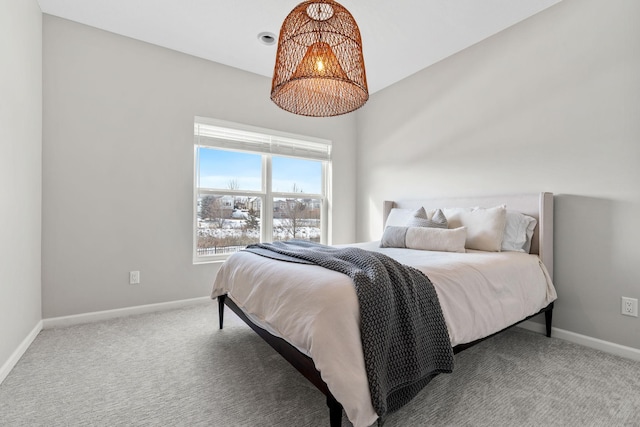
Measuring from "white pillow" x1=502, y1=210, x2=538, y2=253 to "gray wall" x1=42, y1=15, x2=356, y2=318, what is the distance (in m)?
2.84

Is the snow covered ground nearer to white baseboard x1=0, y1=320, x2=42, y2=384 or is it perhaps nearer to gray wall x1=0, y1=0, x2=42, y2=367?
→ gray wall x1=0, y1=0, x2=42, y2=367

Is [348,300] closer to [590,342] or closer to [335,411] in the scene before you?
[335,411]

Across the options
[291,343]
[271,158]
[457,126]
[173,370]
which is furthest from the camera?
[271,158]

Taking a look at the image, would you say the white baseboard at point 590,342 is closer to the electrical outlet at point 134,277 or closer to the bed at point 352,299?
the bed at point 352,299

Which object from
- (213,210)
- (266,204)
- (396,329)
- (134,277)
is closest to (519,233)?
(396,329)

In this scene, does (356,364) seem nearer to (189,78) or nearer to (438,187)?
(438,187)

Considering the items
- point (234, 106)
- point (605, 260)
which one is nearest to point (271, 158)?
point (234, 106)

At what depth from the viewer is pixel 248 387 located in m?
1.68

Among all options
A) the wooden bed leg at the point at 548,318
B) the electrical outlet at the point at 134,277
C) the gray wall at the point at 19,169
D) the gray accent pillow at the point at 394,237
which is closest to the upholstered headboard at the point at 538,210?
the wooden bed leg at the point at 548,318

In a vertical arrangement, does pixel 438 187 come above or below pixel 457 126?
below

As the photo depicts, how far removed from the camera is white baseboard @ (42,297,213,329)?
101 inches

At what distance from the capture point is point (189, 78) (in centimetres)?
316

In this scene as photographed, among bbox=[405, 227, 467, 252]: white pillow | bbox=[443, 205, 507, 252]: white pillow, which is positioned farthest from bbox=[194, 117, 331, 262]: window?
bbox=[443, 205, 507, 252]: white pillow

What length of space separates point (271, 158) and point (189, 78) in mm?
1207
